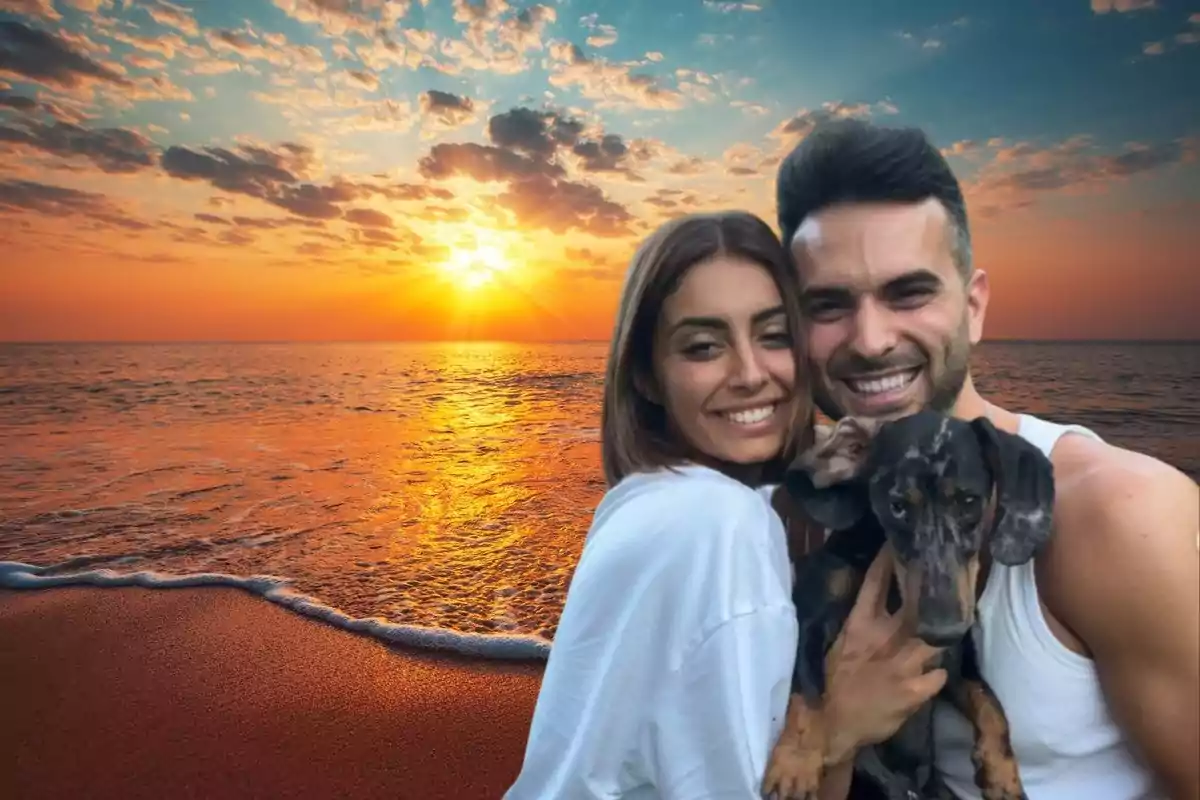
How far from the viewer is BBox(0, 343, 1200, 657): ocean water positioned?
8859 millimetres

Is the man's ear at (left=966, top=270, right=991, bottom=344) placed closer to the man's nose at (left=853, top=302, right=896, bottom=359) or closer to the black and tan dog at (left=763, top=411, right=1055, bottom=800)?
the man's nose at (left=853, top=302, right=896, bottom=359)

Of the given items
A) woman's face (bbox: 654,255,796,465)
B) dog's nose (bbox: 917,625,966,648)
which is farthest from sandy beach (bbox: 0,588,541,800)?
dog's nose (bbox: 917,625,966,648)

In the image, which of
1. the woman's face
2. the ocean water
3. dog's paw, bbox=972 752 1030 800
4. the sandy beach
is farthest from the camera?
the ocean water

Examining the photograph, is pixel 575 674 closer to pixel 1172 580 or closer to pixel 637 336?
pixel 637 336

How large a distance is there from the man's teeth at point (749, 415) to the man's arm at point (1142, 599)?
800 millimetres

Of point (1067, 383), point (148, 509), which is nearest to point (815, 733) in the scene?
point (148, 509)

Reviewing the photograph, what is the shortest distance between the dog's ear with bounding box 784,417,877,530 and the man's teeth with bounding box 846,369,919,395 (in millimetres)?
341

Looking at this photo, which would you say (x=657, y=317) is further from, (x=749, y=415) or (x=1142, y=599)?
(x=1142, y=599)

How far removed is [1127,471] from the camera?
1850 mm

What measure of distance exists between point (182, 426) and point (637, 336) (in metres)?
19.1

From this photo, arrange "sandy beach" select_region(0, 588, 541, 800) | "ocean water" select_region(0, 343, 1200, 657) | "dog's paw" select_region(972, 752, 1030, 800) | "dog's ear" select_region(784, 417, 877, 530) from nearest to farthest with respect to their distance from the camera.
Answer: "dog's paw" select_region(972, 752, 1030, 800), "dog's ear" select_region(784, 417, 877, 530), "sandy beach" select_region(0, 588, 541, 800), "ocean water" select_region(0, 343, 1200, 657)

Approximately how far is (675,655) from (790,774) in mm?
362

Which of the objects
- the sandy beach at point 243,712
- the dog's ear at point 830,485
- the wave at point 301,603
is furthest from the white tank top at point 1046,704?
the wave at point 301,603

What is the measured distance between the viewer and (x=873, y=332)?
236 cm
